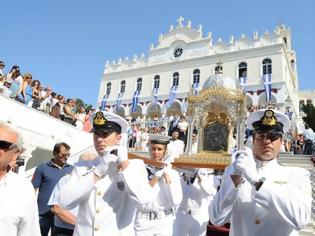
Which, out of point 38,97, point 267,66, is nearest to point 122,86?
point 267,66

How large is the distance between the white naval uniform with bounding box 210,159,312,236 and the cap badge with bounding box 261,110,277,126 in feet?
1.11

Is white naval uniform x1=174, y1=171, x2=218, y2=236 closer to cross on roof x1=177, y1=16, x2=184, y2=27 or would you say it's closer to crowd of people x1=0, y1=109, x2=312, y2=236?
crowd of people x1=0, y1=109, x2=312, y2=236

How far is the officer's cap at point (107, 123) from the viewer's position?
313cm

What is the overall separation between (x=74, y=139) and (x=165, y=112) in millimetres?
22596

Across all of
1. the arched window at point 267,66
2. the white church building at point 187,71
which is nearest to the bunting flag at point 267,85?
the white church building at point 187,71

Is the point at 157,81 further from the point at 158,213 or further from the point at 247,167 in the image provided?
the point at 247,167

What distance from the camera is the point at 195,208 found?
640 centimetres

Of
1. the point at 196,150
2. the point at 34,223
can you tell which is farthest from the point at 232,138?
the point at 34,223

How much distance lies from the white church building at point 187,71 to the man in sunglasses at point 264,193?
27.1 meters

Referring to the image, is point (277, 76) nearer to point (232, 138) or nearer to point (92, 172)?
point (232, 138)

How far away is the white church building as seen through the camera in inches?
1221

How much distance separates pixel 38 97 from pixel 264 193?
12255 mm

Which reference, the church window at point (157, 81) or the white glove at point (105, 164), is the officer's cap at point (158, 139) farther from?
the church window at point (157, 81)

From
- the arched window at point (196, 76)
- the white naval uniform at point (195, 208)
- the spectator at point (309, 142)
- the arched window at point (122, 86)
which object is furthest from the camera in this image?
the arched window at point (122, 86)
